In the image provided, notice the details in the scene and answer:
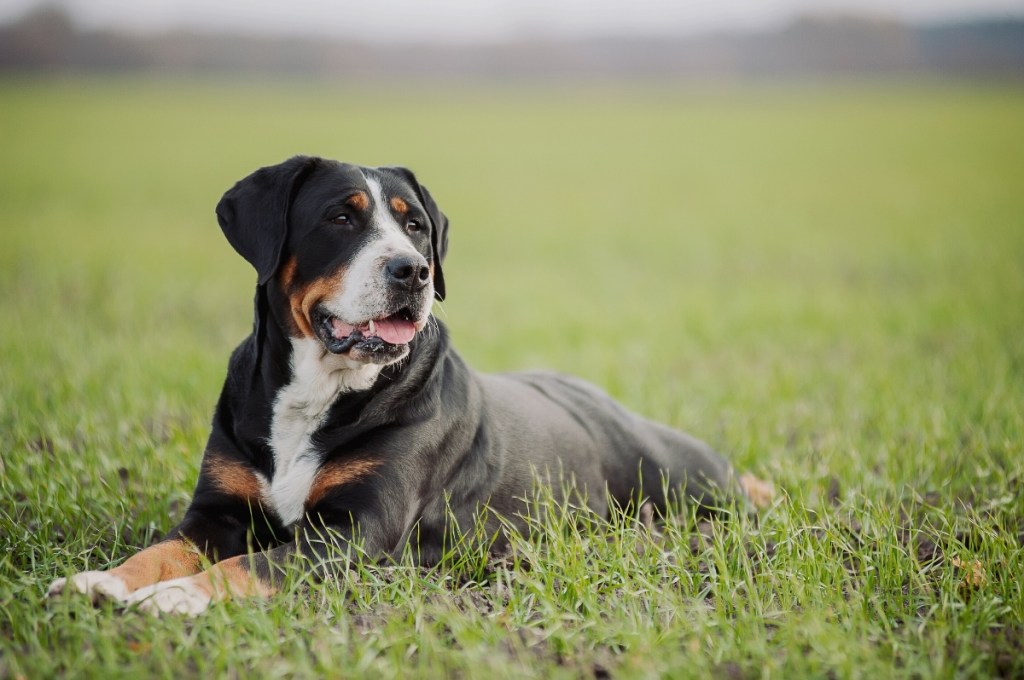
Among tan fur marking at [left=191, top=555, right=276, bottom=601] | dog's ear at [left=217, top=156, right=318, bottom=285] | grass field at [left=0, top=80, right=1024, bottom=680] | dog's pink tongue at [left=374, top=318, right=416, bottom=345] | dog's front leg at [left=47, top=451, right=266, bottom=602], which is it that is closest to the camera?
grass field at [left=0, top=80, right=1024, bottom=680]

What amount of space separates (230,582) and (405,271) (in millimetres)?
1313

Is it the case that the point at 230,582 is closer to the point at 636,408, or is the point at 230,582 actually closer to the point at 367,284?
the point at 367,284

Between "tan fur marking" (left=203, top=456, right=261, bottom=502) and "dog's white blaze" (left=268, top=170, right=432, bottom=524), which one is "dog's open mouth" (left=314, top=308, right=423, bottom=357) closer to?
"dog's white blaze" (left=268, top=170, right=432, bottom=524)

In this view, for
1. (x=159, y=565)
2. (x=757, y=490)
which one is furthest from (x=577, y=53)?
(x=159, y=565)

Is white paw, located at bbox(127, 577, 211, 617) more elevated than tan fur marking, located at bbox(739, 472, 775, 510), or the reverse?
white paw, located at bbox(127, 577, 211, 617)

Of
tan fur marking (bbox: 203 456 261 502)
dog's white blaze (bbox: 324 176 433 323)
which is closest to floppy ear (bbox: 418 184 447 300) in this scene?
dog's white blaze (bbox: 324 176 433 323)

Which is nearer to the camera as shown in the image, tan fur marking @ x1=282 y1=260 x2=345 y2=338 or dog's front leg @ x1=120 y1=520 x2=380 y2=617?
dog's front leg @ x1=120 y1=520 x2=380 y2=617

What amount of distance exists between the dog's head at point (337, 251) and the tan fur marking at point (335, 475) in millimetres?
410

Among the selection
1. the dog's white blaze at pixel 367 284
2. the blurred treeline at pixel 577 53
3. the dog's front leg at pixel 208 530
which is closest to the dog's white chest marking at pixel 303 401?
the dog's front leg at pixel 208 530

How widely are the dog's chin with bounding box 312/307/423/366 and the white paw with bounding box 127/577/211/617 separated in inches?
41.4

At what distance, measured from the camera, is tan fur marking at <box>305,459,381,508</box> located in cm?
359

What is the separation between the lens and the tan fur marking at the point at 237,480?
12.3 feet

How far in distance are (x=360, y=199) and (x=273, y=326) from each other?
644 mm

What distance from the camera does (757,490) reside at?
497 centimetres
